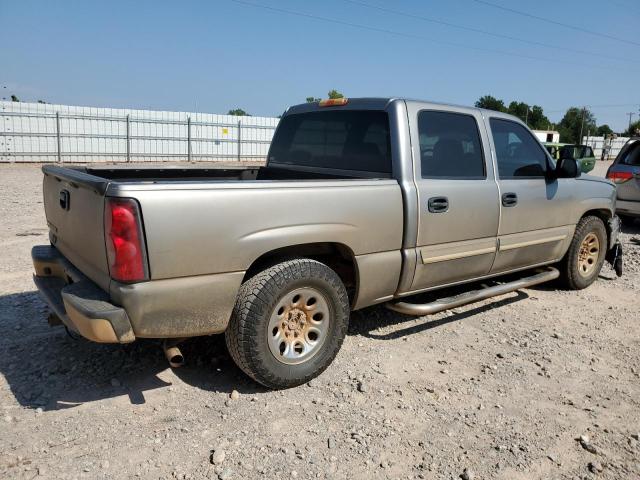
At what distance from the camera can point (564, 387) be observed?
3.63 metres

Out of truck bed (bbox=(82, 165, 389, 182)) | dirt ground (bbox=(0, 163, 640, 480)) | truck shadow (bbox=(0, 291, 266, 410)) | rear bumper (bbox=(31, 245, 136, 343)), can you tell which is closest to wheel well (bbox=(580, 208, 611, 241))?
Answer: dirt ground (bbox=(0, 163, 640, 480))

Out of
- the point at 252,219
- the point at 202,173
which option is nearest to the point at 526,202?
the point at 252,219

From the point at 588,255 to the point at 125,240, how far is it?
5.06 m

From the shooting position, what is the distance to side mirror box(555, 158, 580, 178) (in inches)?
196

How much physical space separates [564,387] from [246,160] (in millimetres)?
24275

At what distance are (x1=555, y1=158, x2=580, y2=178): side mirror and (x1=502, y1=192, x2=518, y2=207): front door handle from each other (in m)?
0.72

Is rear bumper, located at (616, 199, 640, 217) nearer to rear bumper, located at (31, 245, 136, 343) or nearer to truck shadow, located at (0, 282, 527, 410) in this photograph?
truck shadow, located at (0, 282, 527, 410)

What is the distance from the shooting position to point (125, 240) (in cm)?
271

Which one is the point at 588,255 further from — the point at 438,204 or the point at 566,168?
the point at 438,204

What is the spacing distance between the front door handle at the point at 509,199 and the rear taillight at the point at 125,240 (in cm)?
304

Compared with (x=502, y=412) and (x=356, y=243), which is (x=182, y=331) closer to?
(x=356, y=243)

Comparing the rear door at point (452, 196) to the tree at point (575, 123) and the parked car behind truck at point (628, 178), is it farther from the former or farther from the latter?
the tree at point (575, 123)

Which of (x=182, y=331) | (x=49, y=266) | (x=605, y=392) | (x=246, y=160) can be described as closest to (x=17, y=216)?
(x=49, y=266)

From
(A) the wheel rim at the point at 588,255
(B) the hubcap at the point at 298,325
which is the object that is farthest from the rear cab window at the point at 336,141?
(A) the wheel rim at the point at 588,255
